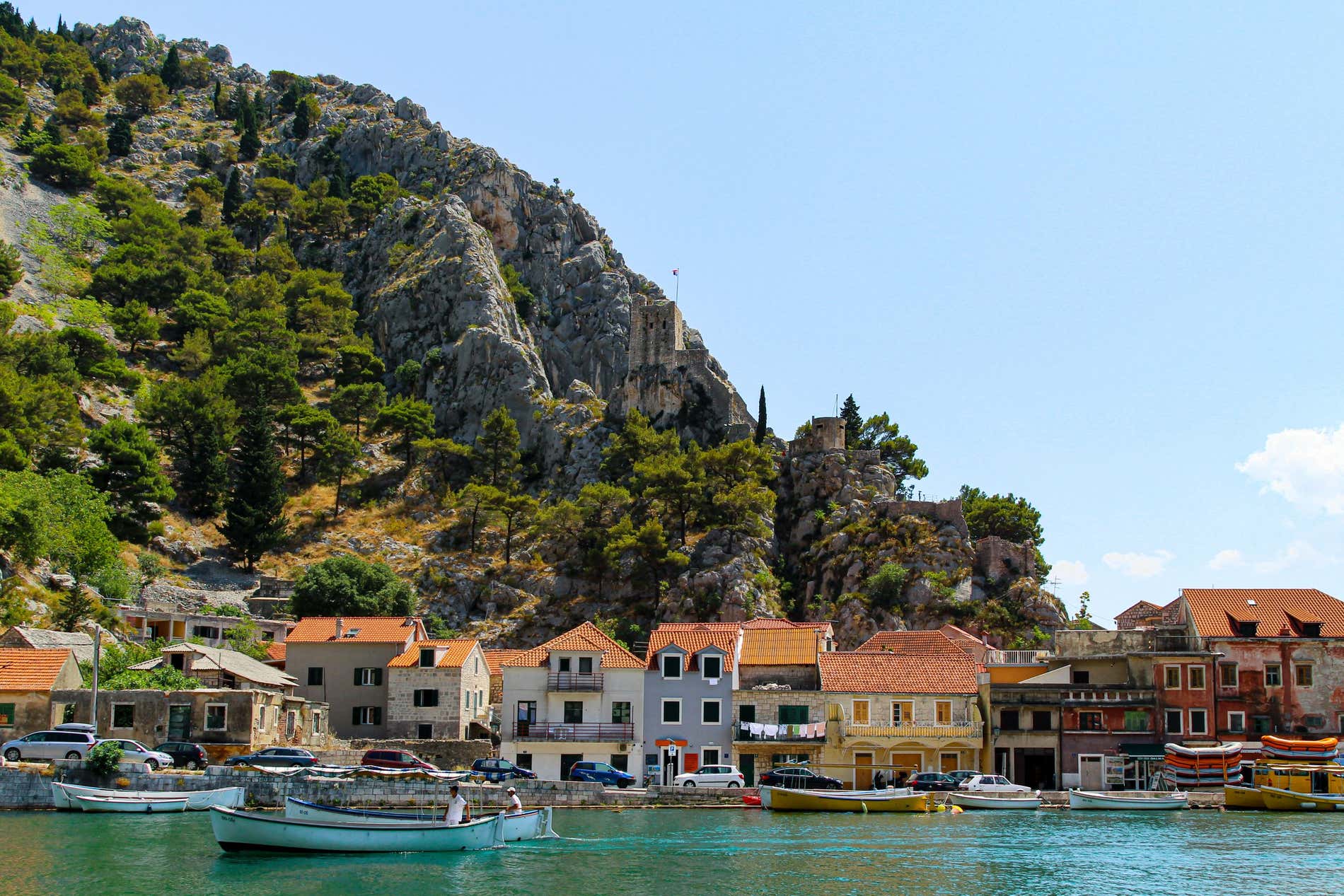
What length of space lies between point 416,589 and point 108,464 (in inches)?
1003

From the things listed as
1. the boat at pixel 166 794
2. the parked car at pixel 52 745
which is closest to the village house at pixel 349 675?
the parked car at pixel 52 745

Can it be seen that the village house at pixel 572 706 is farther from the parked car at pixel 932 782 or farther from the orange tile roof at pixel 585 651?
the parked car at pixel 932 782

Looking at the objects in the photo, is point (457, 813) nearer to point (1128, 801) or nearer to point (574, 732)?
point (574, 732)

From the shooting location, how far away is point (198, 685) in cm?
6047

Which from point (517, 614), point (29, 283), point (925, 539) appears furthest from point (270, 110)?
point (925, 539)

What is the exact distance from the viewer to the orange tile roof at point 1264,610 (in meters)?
67.8

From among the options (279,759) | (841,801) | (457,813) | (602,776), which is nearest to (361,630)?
(602,776)

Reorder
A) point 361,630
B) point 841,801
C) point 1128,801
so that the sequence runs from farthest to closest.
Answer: point 361,630 < point 1128,801 < point 841,801

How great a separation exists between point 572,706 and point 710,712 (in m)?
7.71

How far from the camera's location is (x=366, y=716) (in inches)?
2852

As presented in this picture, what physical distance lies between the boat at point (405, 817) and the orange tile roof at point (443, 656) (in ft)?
68.6

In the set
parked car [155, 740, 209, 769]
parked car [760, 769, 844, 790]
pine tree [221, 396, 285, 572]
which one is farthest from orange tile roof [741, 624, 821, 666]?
pine tree [221, 396, 285, 572]

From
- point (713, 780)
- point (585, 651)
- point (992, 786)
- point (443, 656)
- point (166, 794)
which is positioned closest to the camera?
point (166, 794)

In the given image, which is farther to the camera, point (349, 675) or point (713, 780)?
point (349, 675)
